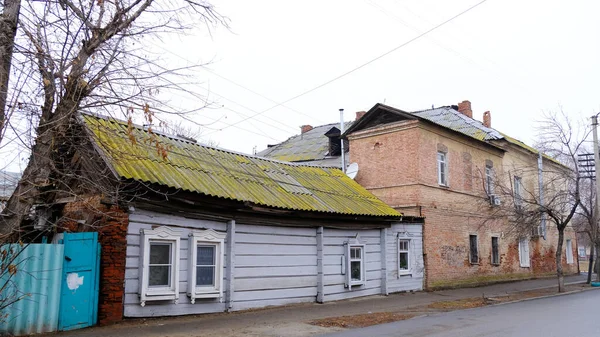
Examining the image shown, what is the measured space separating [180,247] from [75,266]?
2.33m

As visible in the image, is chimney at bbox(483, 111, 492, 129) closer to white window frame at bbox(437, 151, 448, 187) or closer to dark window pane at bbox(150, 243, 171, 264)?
white window frame at bbox(437, 151, 448, 187)

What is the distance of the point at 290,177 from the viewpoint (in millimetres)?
16438

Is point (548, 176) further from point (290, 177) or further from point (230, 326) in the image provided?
point (230, 326)

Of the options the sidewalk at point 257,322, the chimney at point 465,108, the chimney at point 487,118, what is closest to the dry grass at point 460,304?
the sidewalk at point 257,322

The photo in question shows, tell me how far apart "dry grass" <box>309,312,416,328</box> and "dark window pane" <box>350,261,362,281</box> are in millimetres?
3229

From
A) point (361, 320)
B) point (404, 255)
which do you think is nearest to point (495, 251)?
point (404, 255)

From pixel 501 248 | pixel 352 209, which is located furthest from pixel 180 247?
pixel 501 248

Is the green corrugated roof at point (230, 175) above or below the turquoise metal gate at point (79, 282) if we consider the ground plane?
above

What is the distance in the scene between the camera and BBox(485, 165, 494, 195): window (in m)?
24.1

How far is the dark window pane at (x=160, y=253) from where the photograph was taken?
10531mm

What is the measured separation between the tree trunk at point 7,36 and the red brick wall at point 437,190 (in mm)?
15355

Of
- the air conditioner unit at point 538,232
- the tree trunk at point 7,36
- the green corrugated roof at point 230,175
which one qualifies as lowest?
the air conditioner unit at point 538,232

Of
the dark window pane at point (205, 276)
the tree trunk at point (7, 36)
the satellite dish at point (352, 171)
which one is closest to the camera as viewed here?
the tree trunk at point (7, 36)

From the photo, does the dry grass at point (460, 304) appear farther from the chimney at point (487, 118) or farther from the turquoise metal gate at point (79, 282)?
the chimney at point (487, 118)
